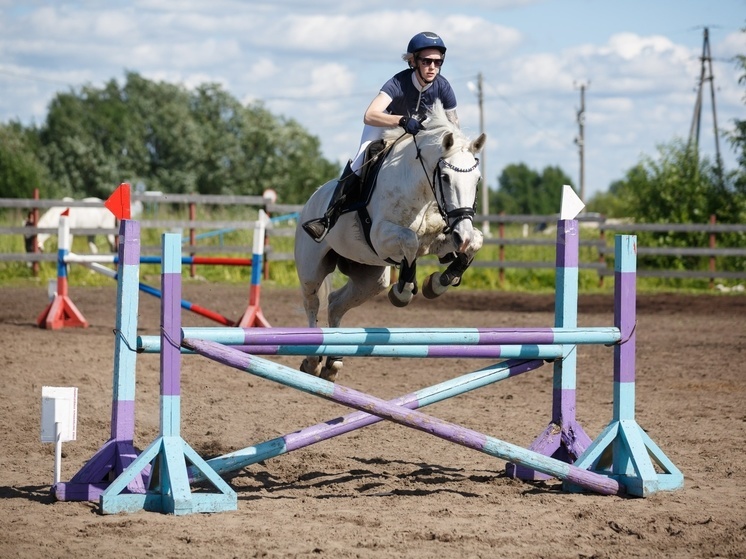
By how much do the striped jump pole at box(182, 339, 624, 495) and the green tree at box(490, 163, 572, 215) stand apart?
86047 mm

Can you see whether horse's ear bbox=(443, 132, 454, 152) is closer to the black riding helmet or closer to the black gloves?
the black gloves

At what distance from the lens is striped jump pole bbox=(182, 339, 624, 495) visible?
4371 mm

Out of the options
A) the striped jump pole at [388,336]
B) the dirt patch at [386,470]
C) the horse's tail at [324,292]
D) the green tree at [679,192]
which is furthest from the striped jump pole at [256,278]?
the green tree at [679,192]

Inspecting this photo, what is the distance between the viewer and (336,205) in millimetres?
6602

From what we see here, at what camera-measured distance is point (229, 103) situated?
59906 millimetres

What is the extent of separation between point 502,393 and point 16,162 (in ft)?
120

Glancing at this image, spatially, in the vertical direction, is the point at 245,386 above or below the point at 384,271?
below

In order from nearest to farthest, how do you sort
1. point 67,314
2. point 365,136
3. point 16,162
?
point 365,136
point 67,314
point 16,162

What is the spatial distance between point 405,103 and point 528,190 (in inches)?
3581

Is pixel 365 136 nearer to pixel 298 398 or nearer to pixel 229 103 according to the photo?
pixel 298 398

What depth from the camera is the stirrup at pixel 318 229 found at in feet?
22.2

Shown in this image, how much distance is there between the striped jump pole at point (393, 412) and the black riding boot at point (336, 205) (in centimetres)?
226

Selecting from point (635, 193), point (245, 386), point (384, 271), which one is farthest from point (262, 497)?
point (635, 193)

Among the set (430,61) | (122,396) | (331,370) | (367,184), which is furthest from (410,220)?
(122,396)
